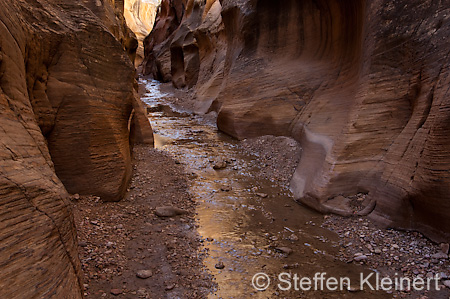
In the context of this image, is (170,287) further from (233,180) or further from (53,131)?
(233,180)

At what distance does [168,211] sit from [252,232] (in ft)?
4.92

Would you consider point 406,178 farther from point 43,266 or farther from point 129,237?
point 43,266

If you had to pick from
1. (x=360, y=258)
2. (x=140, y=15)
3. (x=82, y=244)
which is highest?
(x=140, y=15)

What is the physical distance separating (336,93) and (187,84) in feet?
54.0

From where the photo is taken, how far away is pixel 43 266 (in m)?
2.24

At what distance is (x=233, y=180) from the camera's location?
24.2 feet

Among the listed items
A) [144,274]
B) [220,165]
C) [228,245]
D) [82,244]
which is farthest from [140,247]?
[220,165]

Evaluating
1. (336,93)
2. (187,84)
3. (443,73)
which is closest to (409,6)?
(443,73)

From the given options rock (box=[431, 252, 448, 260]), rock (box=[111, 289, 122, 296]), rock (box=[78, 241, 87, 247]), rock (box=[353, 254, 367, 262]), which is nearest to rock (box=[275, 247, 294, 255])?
rock (box=[353, 254, 367, 262])

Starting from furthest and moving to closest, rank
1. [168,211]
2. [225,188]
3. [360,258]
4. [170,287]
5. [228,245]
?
[225,188], [168,211], [228,245], [360,258], [170,287]

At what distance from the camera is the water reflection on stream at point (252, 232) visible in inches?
153

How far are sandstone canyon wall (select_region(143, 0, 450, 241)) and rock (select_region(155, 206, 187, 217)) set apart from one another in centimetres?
244

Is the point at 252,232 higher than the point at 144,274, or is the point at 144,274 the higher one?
the point at 144,274

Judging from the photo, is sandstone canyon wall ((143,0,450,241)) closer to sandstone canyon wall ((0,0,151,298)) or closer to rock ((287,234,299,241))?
rock ((287,234,299,241))
